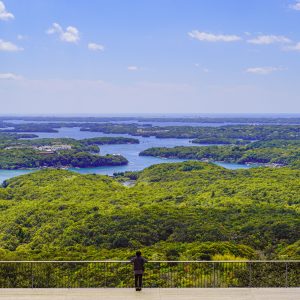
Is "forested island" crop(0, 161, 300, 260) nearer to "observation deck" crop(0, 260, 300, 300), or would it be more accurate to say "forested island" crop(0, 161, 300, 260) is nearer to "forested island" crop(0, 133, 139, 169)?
"observation deck" crop(0, 260, 300, 300)

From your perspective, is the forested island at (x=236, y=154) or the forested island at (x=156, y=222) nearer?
the forested island at (x=156, y=222)

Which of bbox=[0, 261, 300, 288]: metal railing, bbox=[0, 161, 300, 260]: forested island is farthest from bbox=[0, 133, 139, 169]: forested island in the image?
bbox=[0, 261, 300, 288]: metal railing

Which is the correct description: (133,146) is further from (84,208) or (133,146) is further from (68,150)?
(84,208)

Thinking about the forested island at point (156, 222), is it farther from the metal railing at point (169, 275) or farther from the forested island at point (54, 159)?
the forested island at point (54, 159)

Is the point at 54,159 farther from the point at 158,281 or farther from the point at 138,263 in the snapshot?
the point at 138,263
